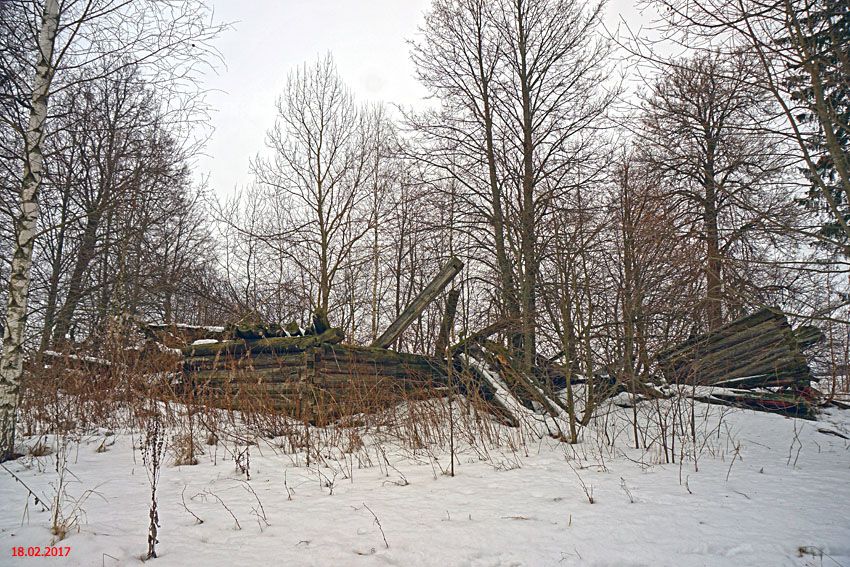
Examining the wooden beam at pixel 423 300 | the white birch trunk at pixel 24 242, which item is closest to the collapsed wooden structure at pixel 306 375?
the wooden beam at pixel 423 300

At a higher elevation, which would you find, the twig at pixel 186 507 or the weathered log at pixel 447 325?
the weathered log at pixel 447 325

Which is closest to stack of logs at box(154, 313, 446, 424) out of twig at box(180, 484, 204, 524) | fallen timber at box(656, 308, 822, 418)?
twig at box(180, 484, 204, 524)

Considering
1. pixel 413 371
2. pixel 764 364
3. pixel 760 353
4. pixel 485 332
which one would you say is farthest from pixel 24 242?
pixel 764 364

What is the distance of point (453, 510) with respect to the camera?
3686mm

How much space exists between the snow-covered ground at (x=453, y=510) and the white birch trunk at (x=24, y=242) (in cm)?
63

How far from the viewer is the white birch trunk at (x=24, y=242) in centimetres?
510

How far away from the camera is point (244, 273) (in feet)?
69.5

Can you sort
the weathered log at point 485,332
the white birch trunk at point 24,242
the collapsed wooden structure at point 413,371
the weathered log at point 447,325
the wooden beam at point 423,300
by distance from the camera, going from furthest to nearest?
the wooden beam at point 423,300 → the weathered log at point 447,325 → the weathered log at point 485,332 → the collapsed wooden structure at point 413,371 → the white birch trunk at point 24,242

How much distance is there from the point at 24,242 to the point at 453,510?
5460mm

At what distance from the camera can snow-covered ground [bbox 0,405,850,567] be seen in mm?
2850

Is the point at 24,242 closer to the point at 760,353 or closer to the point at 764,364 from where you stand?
the point at 760,353

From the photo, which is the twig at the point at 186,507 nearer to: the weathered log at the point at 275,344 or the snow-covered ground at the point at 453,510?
the snow-covered ground at the point at 453,510

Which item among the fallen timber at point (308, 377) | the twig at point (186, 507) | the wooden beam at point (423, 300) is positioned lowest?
the twig at point (186, 507)

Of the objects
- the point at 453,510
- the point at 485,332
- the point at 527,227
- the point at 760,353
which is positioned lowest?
the point at 453,510
